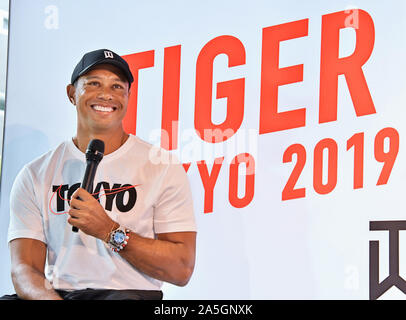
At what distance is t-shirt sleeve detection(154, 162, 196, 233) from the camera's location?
238 cm

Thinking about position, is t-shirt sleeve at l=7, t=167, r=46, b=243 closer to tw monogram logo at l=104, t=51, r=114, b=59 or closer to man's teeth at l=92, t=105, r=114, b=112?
man's teeth at l=92, t=105, r=114, b=112

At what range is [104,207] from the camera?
2.42 metres

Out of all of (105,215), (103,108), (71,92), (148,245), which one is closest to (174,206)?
(148,245)

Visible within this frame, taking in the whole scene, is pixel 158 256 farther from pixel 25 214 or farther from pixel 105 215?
pixel 25 214

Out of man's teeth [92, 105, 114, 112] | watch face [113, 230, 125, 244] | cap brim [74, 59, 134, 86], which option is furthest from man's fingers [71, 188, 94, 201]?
cap brim [74, 59, 134, 86]

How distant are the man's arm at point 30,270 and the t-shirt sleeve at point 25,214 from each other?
0.03 meters

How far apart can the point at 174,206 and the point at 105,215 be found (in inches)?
12.9

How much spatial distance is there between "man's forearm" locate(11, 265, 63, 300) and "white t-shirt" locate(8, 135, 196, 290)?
7 centimetres

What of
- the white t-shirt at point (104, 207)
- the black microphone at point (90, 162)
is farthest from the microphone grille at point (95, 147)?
the white t-shirt at point (104, 207)

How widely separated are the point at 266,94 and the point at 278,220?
1.96ft

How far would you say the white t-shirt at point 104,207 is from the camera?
2357mm
